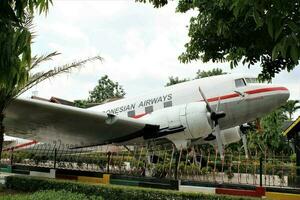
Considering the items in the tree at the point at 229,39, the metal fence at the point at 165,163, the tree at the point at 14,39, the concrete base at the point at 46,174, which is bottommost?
the concrete base at the point at 46,174

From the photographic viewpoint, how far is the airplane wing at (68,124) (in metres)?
13.7

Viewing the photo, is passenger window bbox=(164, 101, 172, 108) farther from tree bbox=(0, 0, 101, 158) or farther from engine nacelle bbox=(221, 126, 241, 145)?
tree bbox=(0, 0, 101, 158)

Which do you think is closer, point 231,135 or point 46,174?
point 46,174

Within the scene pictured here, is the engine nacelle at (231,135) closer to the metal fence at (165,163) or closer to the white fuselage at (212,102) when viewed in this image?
the metal fence at (165,163)

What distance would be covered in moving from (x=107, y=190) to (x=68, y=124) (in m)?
5.38

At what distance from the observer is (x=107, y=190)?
1075cm

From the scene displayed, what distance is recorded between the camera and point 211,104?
15.3m

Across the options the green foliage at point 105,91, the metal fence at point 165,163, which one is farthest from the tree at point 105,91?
the metal fence at point 165,163

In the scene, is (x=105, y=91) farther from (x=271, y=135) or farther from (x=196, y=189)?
(x=196, y=189)

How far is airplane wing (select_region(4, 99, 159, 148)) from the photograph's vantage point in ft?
44.9

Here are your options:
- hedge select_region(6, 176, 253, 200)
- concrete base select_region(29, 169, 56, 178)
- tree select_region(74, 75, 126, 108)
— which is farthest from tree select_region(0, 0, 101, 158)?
tree select_region(74, 75, 126, 108)

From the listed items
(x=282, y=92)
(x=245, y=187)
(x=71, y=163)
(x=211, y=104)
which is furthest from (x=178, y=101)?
(x=71, y=163)

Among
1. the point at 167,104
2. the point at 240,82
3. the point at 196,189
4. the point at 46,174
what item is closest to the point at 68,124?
the point at 46,174

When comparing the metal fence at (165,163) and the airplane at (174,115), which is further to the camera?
the airplane at (174,115)
